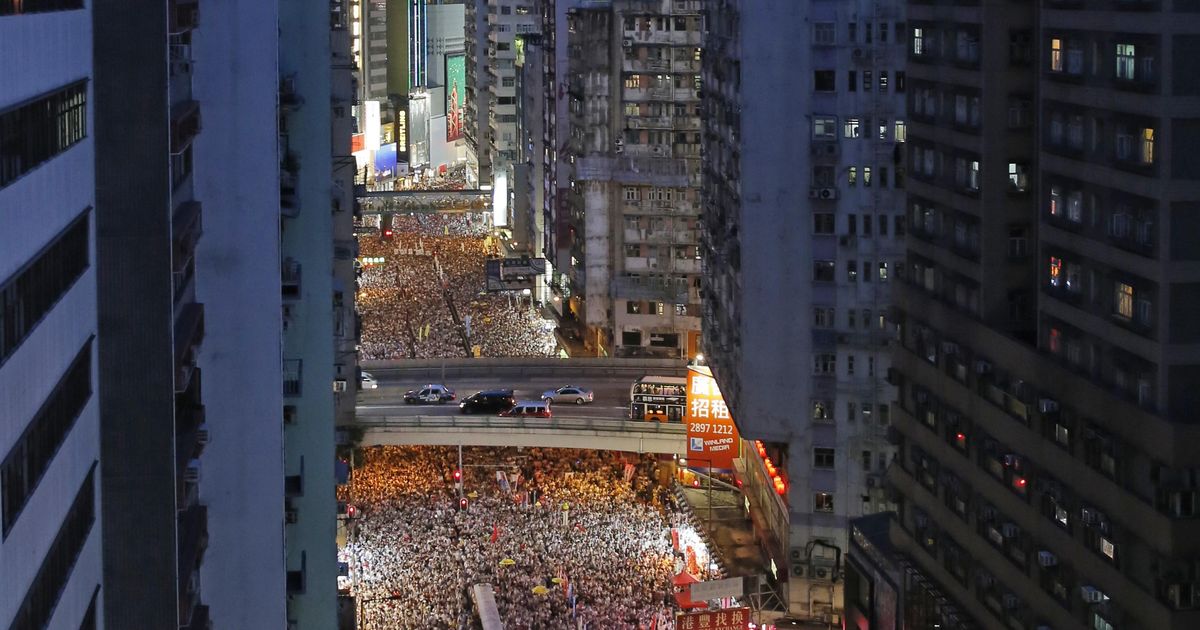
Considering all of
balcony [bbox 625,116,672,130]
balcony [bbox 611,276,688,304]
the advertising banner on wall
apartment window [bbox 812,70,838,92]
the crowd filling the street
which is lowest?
the crowd filling the street

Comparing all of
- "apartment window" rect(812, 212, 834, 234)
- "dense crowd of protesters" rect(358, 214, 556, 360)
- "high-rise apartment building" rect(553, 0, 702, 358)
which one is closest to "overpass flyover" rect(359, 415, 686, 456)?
"apartment window" rect(812, 212, 834, 234)

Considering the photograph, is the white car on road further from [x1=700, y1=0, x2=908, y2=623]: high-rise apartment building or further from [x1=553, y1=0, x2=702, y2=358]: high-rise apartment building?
[x1=700, y1=0, x2=908, y2=623]: high-rise apartment building

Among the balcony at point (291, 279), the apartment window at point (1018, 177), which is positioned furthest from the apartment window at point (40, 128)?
the apartment window at point (1018, 177)

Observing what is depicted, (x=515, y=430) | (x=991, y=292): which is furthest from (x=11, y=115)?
(x=515, y=430)

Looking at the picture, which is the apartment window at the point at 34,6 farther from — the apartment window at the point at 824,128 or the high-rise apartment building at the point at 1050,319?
the apartment window at the point at 824,128

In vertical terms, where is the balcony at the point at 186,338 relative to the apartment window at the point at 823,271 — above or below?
above
